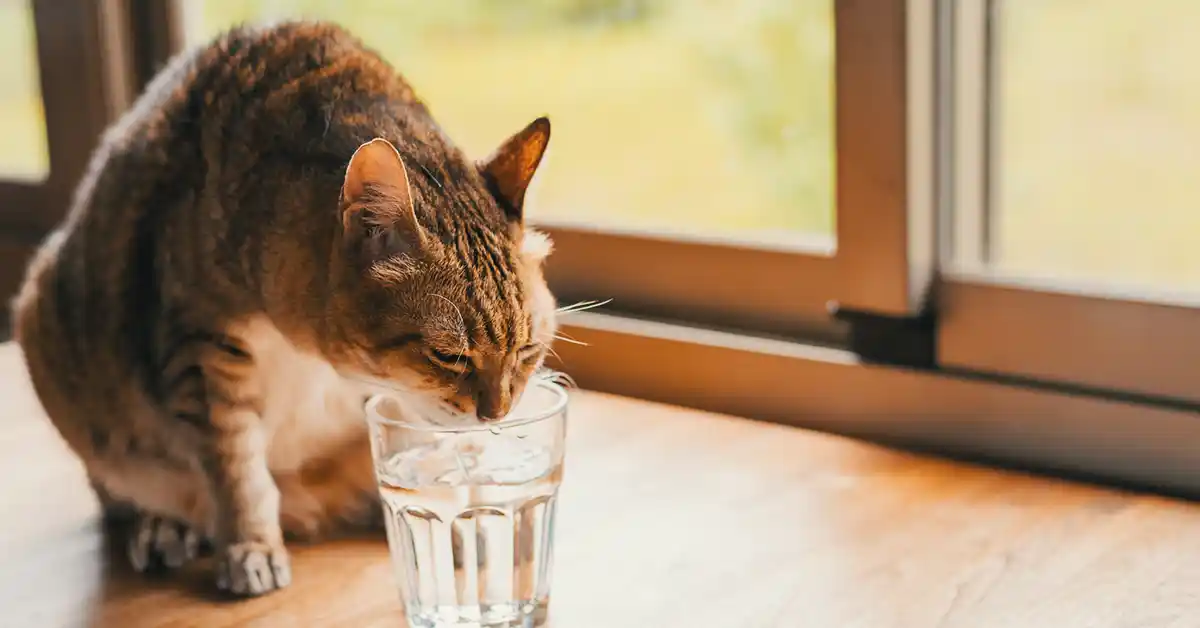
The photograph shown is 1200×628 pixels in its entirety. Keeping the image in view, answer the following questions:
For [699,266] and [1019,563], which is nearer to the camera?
[1019,563]

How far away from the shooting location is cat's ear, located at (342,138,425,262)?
97 cm

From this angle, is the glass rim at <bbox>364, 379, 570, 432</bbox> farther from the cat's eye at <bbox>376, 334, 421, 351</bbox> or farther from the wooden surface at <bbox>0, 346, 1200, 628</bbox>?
the wooden surface at <bbox>0, 346, 1200, 628</bbox>

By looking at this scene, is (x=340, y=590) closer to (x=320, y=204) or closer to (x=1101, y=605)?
(x=320, y=204)

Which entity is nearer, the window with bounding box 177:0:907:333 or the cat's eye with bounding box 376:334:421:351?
the cat's eye with bounding box 376:334:421:351

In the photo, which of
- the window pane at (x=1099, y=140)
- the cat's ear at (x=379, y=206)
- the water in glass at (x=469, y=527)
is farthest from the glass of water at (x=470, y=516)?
the window pane at (x=1099, y=140)

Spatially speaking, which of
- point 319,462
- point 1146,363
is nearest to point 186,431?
point 319,462

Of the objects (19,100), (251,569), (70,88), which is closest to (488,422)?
(251,569)

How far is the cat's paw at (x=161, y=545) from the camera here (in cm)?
119

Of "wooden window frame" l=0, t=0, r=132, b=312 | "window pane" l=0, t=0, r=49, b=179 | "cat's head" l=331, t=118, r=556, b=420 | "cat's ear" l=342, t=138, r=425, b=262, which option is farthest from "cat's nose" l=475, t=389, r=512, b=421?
"window pane" l=0, t=0, r=49, b=179

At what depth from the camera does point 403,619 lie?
3.55 feet

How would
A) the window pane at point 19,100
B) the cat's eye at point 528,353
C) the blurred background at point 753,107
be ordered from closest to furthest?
1. the cat's eye at point 528,353
2. the blurred background at point 753,107
3. the window pane at point 19,100

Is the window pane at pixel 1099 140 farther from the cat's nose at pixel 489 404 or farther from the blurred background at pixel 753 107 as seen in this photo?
the cat's nose at pixel 489 404

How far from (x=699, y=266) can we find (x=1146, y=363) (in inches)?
20.5

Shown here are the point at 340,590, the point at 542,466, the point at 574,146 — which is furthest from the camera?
the point at 574,146
